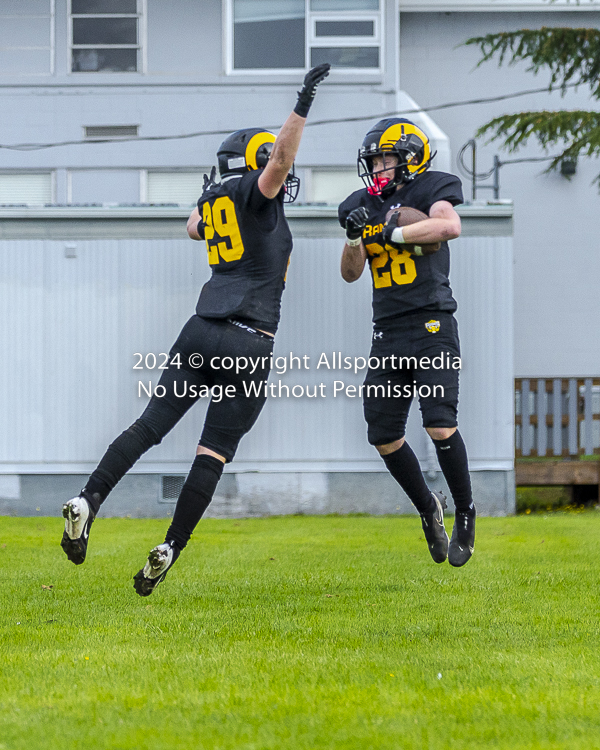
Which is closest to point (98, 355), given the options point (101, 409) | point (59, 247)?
point (101, 409)

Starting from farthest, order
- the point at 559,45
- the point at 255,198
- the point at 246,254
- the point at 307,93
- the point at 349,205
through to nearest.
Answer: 1. the point at 559,45
2. the point at 349,205
3. the point at 246,254
4. the point at 255,198
5. the point at 307,93

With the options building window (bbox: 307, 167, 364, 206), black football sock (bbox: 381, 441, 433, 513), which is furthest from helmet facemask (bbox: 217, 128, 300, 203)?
building window (bbox: 307, 167, 364, 206)

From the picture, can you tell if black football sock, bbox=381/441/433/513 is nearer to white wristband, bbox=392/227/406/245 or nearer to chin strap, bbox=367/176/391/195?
white wristband, bbox=392/227/406/245

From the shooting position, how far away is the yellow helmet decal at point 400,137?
4855 mm

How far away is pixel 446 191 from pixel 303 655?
2.51 m

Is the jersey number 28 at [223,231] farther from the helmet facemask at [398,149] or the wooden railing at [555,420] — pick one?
the wooden railing at [555,420]

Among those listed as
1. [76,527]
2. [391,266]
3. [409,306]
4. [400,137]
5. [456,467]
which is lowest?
[76,527]

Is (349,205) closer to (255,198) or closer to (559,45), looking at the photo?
(255,198)

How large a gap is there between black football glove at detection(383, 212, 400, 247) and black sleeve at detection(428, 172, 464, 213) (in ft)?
0.85

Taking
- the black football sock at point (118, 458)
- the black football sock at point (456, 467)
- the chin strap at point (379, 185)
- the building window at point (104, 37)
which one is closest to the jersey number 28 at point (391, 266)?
the chin strap at point (379, 185)

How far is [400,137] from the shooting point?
15.9 feet

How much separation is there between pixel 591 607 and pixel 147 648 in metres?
2.27

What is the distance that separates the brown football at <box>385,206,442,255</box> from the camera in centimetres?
466

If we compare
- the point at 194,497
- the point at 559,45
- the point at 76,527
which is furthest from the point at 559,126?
the point at 76,527
